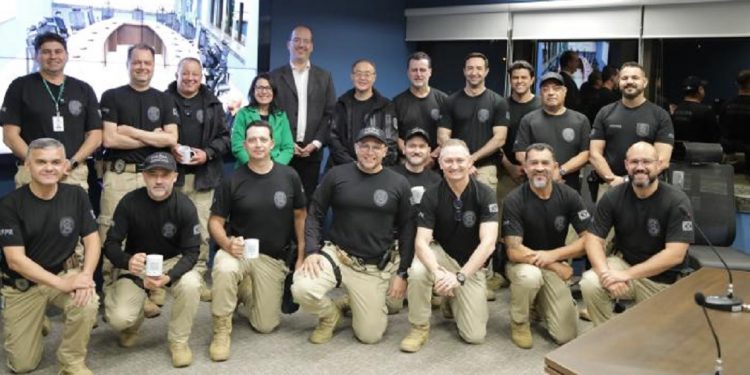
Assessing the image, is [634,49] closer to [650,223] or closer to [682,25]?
[682,25]

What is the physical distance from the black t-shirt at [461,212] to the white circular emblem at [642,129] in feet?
3.85

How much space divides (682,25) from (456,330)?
287cm

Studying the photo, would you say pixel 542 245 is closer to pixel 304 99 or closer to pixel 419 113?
pixel 419 113

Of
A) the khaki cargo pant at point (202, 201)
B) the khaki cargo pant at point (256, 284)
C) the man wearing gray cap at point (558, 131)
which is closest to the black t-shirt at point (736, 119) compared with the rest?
the man wearing gray cap at point (558, 131)

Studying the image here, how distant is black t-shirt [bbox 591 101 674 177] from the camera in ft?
14.8

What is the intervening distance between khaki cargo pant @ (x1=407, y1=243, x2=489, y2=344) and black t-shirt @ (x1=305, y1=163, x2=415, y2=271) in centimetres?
14

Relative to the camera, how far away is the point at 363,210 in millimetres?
4043

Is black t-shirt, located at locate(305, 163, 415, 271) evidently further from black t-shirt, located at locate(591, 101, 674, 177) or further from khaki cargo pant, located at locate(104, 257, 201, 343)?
black t-shirt, located at locate(591, 101, 674, 177)

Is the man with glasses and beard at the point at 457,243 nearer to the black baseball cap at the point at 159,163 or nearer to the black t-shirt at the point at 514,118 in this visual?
the black t-shirt at the point at 514,118

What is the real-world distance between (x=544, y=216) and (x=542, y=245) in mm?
173

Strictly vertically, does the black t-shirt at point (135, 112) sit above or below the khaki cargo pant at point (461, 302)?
above

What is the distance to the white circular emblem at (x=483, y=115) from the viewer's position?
4.87 metres

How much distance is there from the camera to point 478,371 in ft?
11.9

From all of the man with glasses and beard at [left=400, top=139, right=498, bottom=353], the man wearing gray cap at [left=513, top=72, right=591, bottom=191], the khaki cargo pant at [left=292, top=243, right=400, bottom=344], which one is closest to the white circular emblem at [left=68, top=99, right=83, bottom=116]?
the khaki cargo pant at [left=292, top=243, right=400, bottom=344]
